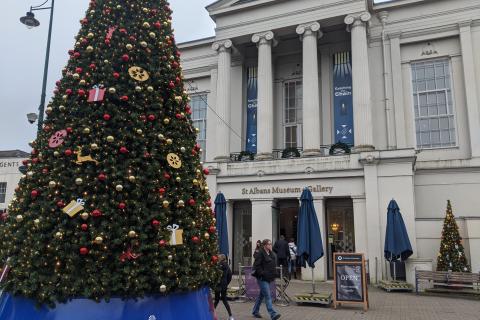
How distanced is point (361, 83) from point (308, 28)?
4391 mm

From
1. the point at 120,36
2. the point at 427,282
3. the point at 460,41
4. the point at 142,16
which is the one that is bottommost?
the point at 427,282

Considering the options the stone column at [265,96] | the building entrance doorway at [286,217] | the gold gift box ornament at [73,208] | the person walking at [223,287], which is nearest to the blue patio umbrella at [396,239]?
the building entrance doorway at [286,217]

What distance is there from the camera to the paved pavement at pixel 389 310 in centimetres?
1073

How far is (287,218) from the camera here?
878 inches

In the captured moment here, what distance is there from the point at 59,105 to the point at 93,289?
8.68 feet

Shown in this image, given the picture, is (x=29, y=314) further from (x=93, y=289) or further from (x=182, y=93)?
(x=182, y=93)

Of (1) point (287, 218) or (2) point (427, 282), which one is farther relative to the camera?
(1) point (287, 218)

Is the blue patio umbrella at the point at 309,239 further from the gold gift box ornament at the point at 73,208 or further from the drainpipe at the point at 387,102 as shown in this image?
the drainpipe at the point at 387,102

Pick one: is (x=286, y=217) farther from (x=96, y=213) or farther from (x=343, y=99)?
(x=96, y=213)

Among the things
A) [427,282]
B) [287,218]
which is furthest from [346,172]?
[427,282]

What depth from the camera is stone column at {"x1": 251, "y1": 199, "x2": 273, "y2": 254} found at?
2125cm

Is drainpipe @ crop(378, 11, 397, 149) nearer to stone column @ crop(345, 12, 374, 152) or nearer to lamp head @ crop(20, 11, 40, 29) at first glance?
stone column @ crop(345, 12, 374, 152)

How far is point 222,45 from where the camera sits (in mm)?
25594

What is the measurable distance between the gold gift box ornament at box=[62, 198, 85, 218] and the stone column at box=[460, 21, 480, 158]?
20812 millimetres
